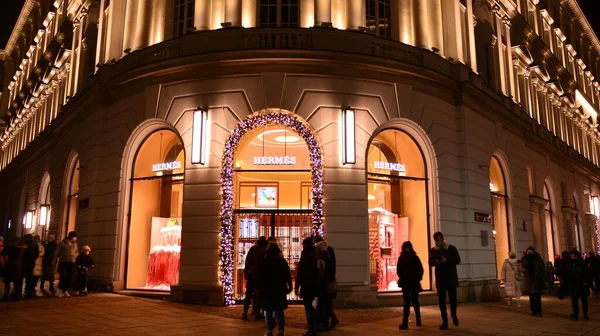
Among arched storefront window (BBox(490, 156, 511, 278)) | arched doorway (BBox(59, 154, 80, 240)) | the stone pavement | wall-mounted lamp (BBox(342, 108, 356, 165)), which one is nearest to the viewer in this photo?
the stone pavement

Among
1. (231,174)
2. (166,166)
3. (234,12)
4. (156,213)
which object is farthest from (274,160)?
(234,12)

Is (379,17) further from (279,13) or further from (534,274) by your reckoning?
(534,274)

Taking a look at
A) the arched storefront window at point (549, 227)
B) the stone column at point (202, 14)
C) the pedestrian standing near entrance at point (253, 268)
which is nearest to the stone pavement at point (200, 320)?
the pedestrian standing near entrance at point (253, 268)

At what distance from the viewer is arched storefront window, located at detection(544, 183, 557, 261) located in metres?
26.6

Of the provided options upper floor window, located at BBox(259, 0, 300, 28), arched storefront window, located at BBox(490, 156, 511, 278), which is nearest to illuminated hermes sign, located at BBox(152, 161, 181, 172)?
upper floor window, located at BBox(259, 0, 300, 28)

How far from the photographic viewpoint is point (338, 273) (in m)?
14.2

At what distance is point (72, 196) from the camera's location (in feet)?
71.0

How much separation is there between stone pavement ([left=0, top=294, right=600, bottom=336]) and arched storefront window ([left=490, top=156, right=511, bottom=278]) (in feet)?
17.9

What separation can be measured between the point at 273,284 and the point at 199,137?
270 inches

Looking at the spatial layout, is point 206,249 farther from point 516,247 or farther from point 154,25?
point 516,247

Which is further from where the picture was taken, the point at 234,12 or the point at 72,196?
the point at 72,196

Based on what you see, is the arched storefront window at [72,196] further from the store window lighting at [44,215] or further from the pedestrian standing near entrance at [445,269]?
the pedestrian standing near entrance at [445,269]

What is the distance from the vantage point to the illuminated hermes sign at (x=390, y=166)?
16.0m

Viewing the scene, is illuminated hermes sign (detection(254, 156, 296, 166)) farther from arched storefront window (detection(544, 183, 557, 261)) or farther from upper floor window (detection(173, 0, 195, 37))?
arched storefront window (detection(544, 183, 557, 261))
